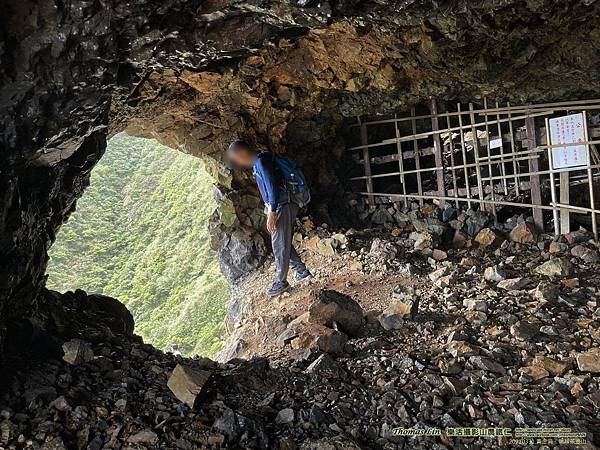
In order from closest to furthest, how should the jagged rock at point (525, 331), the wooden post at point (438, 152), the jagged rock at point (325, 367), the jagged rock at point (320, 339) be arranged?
the jagged rock at point (325, 367) → the jagged rock at point (525, 331) → the jagged rock at point (320, 339) → the wooden post at point (438, 152)

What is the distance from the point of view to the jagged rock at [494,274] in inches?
211

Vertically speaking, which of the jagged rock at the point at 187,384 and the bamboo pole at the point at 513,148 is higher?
the bamboo pole at the point at 513,148

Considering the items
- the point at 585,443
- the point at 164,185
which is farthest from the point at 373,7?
the point at 164,185

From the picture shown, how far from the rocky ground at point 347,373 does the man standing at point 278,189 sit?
0.85 metres

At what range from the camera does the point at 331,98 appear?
726 cm

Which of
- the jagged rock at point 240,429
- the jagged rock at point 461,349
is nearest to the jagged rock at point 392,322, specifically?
the jagged rock at point 461,349

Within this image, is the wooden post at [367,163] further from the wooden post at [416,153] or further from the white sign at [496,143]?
the white sign at [496,143]

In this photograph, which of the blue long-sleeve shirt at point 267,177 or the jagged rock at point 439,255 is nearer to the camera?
the blue long-sleeve shirt at point 267,177

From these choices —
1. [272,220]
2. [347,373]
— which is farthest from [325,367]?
[272,220]

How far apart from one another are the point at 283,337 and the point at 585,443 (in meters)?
2.70

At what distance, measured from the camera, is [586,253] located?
584cm

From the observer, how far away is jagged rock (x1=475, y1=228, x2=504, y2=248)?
22.8 feet

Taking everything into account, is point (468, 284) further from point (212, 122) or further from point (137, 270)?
point (137, 270)

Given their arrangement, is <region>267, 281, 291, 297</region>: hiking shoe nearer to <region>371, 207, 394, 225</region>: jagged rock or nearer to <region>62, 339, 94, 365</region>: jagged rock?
<region>62, 339, 94, 365</region>: jagged rock
